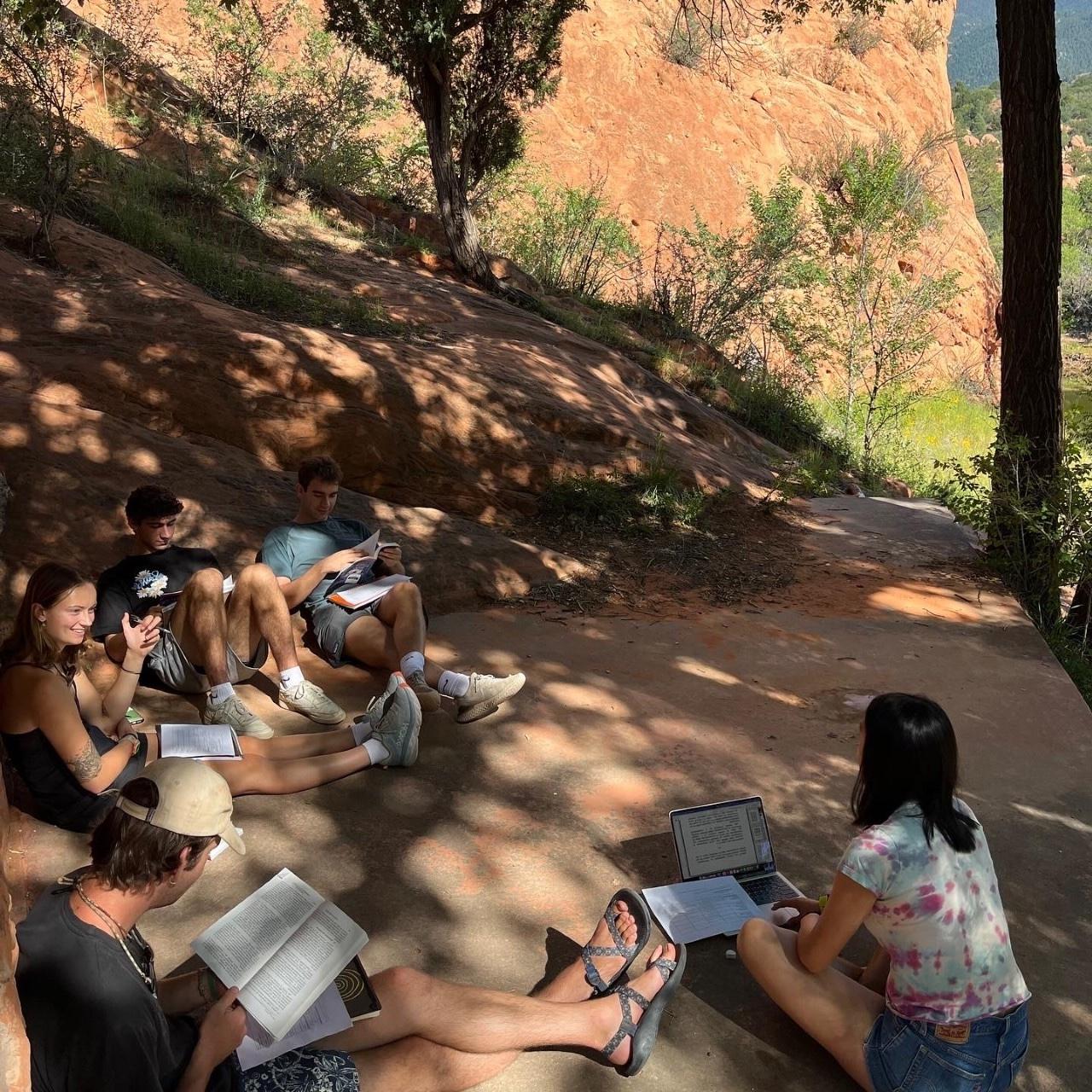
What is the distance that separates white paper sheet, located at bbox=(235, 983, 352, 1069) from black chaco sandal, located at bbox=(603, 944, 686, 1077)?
68cm

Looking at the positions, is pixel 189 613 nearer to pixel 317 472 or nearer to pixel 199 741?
pixel 199 741

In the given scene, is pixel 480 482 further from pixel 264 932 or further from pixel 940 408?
pixel 940 408

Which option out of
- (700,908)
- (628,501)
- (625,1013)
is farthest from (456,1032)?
(628,501)

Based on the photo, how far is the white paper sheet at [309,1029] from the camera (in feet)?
7.45

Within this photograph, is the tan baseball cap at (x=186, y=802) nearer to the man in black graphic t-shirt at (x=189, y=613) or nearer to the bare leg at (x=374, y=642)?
the man in black graphic t-shirt at (x=189, y=613)

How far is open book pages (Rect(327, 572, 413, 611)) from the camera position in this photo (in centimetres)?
471

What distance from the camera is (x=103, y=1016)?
6.24 ft

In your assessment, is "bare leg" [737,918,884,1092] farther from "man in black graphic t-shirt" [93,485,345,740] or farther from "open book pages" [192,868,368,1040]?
"man in black graphic t-shirt" [93,485,345,740]

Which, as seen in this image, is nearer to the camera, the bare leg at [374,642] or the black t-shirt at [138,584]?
the black t-shirt at [138,584]

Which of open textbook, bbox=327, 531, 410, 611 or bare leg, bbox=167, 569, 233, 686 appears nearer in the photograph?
bare leg, bbox=167, 569, 233, 686

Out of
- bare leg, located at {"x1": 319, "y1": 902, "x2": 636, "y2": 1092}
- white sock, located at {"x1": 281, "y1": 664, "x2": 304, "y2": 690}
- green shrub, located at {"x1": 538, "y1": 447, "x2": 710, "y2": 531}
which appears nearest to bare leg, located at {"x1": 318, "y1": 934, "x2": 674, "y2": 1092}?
bare leg, located at {"x1": 319, "y1": 902, "x2": 636, "y2": 1092}

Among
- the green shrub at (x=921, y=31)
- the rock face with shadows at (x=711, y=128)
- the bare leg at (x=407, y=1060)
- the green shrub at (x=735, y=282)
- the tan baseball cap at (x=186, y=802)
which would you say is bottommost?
the bare leg at (x=407, y=1060)

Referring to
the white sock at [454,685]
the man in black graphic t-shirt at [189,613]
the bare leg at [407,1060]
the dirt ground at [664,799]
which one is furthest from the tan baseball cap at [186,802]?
the white sock at [454,685]

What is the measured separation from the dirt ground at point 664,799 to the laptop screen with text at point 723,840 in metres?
0.19
